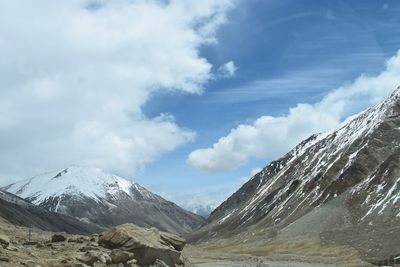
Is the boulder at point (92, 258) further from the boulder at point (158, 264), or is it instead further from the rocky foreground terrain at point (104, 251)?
the boulder at point (158, 264)

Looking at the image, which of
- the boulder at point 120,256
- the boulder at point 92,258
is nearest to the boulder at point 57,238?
the boulder at point 120,256

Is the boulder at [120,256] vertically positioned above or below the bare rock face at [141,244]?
below

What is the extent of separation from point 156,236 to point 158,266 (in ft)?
12.3

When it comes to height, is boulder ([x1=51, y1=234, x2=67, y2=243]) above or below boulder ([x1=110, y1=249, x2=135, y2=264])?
above

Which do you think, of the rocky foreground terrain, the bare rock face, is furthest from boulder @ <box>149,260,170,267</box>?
the bare rock face

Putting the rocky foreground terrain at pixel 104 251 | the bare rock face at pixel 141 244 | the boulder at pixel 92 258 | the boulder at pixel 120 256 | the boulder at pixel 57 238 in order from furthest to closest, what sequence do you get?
the boulder at pixel 57 238
the bare rock face at pixel 141 244
the boulder at pixel 120 256
the boulder at pixel 92 258
the rocky foreground terrain at pixel 104 251

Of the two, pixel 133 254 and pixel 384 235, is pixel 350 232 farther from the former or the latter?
pixel 133 254

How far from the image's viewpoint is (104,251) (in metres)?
34.1

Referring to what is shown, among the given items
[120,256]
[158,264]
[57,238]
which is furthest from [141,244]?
[57,238]

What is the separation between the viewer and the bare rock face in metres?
35.2

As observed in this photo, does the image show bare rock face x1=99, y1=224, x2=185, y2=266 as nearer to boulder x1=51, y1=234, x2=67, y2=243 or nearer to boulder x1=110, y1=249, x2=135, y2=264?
boulder x1=110, y1=249, x2=135, y2=264

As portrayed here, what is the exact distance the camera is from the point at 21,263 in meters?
26.4

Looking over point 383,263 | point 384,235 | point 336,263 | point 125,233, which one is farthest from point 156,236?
point 384,235

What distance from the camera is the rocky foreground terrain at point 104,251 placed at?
28.7m
